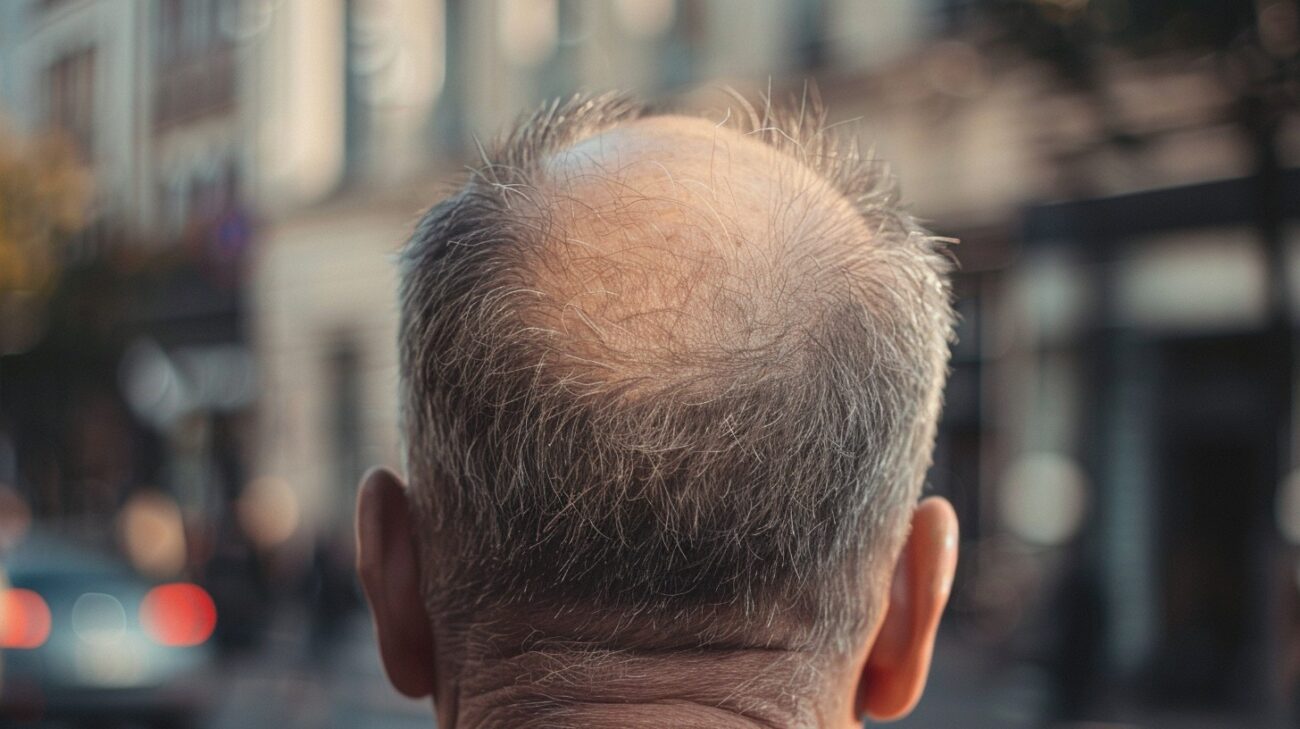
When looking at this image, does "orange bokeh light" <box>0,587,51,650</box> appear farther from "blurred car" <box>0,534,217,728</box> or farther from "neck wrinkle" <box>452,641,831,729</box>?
"neck wrinkle" <box>452,641,831,729</box>

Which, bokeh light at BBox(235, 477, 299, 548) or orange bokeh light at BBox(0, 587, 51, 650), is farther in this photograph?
bokeh light at BBox(235, 477, 299, 548)

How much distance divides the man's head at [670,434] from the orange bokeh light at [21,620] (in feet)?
35.2

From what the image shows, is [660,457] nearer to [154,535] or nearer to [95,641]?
[95,641]

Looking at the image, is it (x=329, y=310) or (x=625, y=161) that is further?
(x=329, y=310)

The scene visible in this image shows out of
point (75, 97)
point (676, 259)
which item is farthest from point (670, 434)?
point (75, 97)

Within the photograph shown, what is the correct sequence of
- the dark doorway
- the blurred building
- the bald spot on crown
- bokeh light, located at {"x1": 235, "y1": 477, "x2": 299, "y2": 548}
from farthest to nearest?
the blurred building
bokeh light, located at {"x1": 235, "y1": 477, "x2": 299, "y2": 548}
the dark doorway
the bald spot on crown

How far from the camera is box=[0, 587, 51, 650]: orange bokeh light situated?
11.4 metres

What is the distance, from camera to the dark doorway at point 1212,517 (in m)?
13.4

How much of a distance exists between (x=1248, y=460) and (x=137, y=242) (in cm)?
2198

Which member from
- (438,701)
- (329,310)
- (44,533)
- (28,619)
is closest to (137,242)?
(329,310)

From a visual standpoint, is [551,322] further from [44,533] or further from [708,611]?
[44,533]

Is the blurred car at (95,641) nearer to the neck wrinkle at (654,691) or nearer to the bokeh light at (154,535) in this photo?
the bokeh light at (154,535)

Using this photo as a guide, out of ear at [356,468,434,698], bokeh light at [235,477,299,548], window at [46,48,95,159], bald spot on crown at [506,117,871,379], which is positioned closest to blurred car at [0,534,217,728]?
bokeh light at [235,477,299,548]

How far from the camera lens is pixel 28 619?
1152cm
